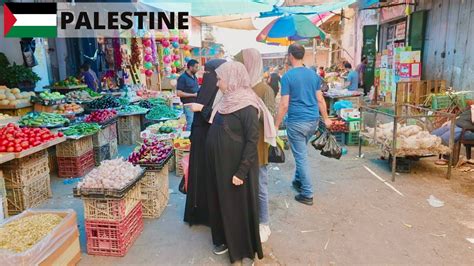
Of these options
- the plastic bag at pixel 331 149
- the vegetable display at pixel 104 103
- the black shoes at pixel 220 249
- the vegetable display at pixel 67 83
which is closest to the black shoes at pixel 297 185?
the plastic bag at pixel 331 149

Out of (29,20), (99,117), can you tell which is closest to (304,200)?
(99,117)

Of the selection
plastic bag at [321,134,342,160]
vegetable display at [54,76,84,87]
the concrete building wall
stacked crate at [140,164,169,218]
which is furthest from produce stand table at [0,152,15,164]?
the concrete building wall

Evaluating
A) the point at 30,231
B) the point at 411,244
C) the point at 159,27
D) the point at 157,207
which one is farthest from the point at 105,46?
the point at 411,244

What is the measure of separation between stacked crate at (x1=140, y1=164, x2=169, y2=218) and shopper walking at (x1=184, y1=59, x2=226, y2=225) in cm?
40

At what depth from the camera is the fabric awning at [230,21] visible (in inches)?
518

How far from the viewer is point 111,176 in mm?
3371

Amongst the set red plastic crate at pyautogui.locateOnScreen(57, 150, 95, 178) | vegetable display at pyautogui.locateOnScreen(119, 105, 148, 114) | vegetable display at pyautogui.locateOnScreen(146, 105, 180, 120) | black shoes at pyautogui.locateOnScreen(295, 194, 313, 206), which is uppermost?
vegetable display at pyautogui.locateOnScreen(119, 105, 148, 114)

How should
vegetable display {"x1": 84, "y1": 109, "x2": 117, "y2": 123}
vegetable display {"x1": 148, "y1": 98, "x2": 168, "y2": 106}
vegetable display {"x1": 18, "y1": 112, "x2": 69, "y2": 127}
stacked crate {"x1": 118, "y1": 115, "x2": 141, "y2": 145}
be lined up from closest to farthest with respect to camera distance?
vegetable display {"x1": 18, "y1": 112, "x2": 69, "y2": 127}
vegetable display {"x1": 84, "y1": 109, "x2": 117, "y2": 123}
stacked crate {"x1": 118, "y1": 115, "x2": 141, "y2": 145}
vegetable display {"x1": 148, "y1": 98, "x2": 168, "y2": 106}

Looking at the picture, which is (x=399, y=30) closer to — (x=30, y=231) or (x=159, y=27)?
(x=159, y=27)

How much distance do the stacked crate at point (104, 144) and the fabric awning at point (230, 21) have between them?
295 inches

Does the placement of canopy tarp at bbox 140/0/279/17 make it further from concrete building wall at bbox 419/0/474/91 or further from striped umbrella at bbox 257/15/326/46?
concrete building wall at bbox 419/0/474/91

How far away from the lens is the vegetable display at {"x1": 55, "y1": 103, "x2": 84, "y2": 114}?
21.4ft

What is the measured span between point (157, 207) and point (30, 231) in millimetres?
1454

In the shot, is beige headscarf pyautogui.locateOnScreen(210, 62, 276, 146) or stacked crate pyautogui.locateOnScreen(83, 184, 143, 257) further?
stacked crate pyautogui.locateOnScreen(83, 184, 143, 257)
